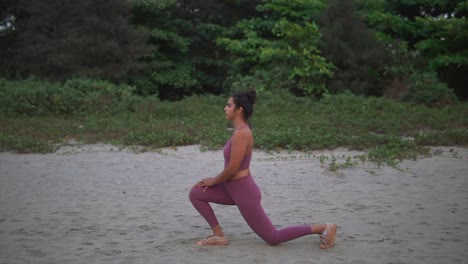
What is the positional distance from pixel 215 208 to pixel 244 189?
1926 mm

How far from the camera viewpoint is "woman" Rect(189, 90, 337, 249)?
503 cm

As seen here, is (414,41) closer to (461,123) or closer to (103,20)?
(461,123)

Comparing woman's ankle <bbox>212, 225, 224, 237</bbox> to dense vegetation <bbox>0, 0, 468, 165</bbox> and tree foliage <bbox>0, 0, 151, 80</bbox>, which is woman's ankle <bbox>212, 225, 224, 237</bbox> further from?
tree foliage <bbox>0, 0, 151, 80</bbox>

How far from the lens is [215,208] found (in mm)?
6918

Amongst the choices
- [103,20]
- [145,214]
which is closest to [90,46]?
[103,20]

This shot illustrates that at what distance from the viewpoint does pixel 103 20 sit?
2258 cm

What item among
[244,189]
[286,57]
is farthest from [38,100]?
[244,189]

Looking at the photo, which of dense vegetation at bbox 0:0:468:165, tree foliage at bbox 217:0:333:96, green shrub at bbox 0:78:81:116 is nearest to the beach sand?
dense vegetation at bbox 0:0:468:165

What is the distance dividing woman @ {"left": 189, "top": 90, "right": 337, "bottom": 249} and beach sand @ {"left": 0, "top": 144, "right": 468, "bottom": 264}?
185 mm

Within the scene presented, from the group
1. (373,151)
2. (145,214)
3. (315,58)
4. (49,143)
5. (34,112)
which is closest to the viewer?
(145,214)

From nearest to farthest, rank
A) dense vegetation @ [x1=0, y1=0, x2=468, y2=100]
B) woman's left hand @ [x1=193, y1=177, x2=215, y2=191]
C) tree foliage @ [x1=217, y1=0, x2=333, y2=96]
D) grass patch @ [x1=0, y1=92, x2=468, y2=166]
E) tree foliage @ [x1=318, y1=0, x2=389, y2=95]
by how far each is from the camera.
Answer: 1. woman's left hand @ [x1=193, y1=177, x2=215, y2=191]
2. grass patch @ [x1=0, y1=92, x2=468, y2=166]
3. tree foliage @ [x1=217, y1=0, x2=333, y2=96]
4. dense vegetation @ [x1=0, y1=0, x2=468, y2=100]
5. tree foliage @ [x1=318, y1=0, x2=389, y2=95]

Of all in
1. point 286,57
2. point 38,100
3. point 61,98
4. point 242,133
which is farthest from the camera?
point 286,57

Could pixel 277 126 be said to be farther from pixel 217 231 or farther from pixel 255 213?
pixel 255 213

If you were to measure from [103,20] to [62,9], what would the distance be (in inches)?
74.6
